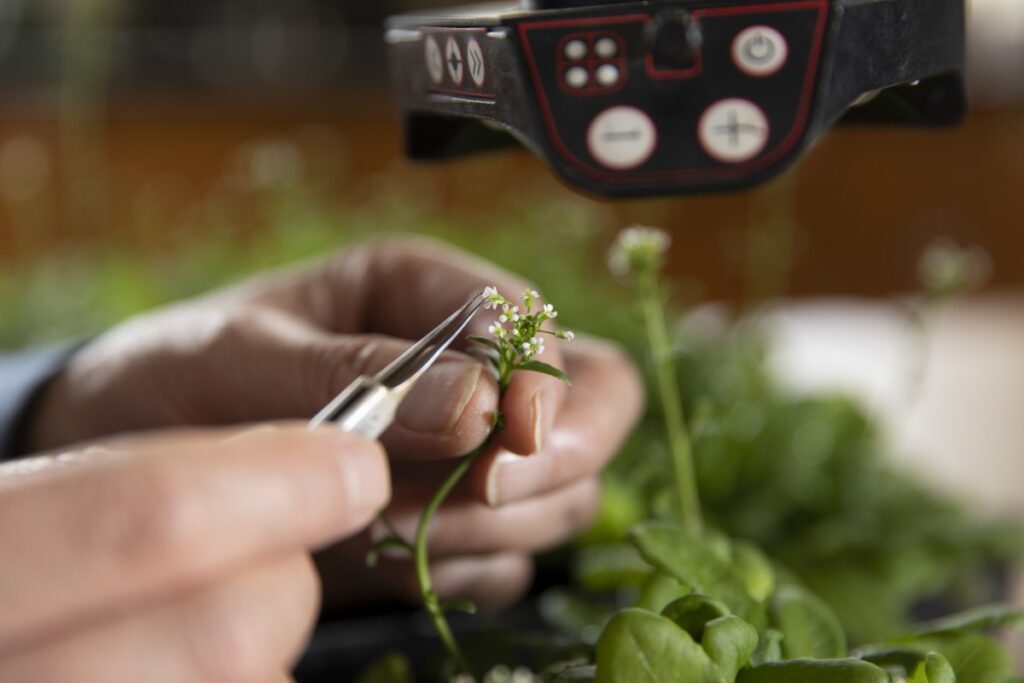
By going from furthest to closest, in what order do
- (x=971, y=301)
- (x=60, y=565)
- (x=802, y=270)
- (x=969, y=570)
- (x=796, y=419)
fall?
(x=802, y=270), (x=971, y=301), (x=796, y=419), (x=969, y=570), (x=60, y=565)

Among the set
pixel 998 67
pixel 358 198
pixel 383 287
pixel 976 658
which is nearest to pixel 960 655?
pixel 976 658

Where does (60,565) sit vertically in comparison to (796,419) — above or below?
above

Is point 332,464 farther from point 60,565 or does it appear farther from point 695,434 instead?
point 695,434

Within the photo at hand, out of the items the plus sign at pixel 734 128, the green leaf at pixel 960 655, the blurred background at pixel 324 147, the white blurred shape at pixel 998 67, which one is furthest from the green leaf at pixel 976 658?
the white blurred shape at pixel 998 67

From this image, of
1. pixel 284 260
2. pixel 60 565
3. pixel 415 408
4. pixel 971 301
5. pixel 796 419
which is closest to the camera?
pixel 60 565

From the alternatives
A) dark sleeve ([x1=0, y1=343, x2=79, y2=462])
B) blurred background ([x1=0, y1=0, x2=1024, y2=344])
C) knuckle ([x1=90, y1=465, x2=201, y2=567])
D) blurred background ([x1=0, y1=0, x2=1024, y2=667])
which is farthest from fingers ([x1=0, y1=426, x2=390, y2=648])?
blurred background ([x1=0, y1=0, x2=1024, y2=344])

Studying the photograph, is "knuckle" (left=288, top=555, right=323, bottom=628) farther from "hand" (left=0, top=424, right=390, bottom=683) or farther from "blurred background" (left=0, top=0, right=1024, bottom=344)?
"blurred background" (left=0, top=0, right=1024, bottom=344)

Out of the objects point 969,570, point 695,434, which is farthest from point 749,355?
point 695,434

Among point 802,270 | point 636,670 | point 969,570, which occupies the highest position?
point 636,670
